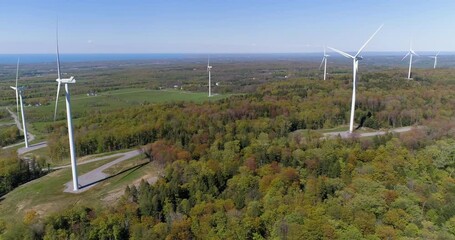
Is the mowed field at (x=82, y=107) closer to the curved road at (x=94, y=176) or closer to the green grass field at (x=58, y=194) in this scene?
the curved road at (x=94, y=176)

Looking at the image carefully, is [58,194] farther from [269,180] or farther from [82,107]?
[82,107]

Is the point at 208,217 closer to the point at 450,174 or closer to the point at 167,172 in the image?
the point at 167,172

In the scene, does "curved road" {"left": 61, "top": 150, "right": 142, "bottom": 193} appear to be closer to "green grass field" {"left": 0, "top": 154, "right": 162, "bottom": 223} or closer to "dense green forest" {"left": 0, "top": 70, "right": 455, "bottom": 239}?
"green grass field" {"left": 0, "top": 154, "right": 162, "bottom": 223}

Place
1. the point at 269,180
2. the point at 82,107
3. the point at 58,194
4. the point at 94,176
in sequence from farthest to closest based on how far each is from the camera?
the point at 82,107, the point at 94,176, the point at 58,194, the point at 269,180

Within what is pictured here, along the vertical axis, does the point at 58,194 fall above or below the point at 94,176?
below

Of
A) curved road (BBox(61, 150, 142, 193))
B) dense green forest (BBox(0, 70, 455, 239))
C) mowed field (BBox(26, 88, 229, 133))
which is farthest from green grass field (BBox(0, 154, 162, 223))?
mowed field (BBox(26, 88, 229, 133))

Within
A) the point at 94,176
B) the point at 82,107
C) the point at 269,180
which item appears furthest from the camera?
the point at 82,107

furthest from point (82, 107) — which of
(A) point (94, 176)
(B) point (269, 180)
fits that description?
(B) point (269, 180)

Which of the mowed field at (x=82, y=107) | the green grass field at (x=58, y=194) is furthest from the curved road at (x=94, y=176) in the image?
the mowed field at (x=82, y=107)

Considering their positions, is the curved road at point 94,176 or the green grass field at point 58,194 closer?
the green grass field at point 58,194
